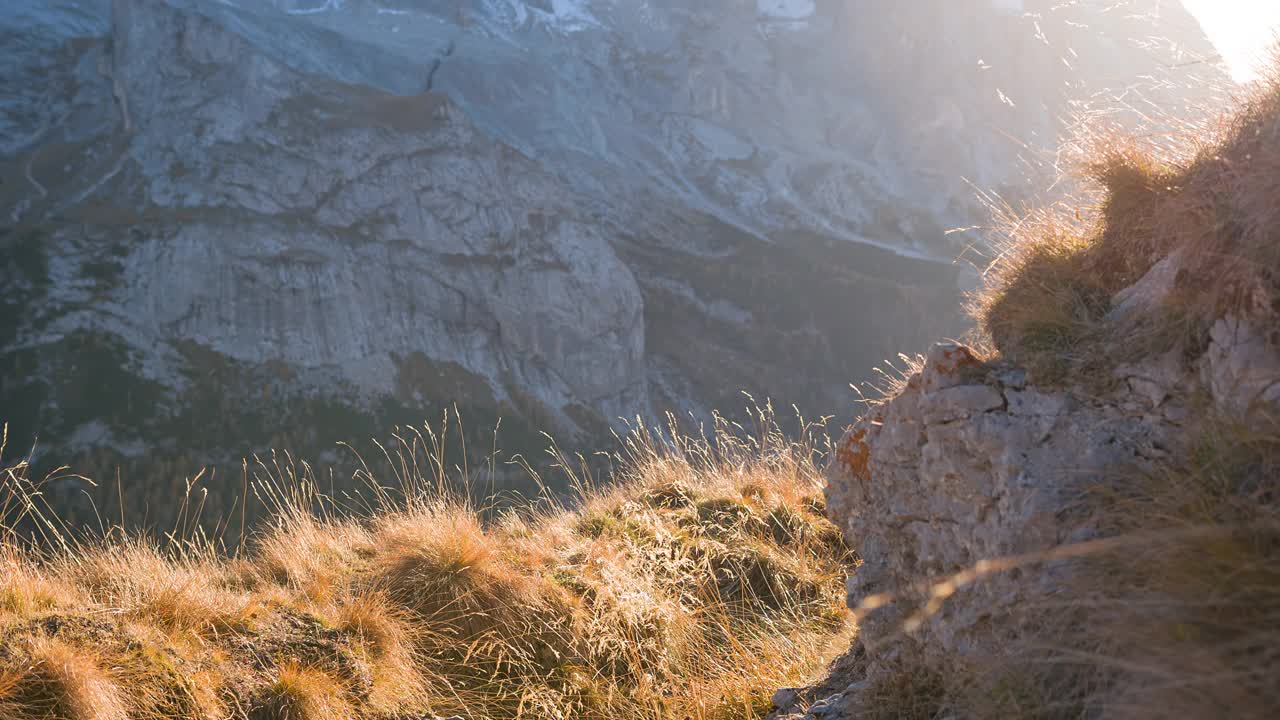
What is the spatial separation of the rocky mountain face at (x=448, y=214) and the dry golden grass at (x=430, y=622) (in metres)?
31.7

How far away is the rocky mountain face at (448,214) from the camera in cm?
5550

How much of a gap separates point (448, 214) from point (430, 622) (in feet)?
237

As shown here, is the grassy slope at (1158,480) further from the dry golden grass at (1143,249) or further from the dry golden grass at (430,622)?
the dry golden grass at (430,622)

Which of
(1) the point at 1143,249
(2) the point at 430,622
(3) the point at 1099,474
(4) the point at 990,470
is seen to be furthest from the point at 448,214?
(3) the point at 1099,474

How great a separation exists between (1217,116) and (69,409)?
60121mm

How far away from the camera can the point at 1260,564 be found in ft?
4.59

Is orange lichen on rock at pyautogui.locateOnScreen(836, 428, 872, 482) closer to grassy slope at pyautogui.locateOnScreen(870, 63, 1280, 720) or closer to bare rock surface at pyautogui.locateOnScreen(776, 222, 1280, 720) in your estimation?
bare rock surface at pyautogui.locateOnScreen(776, 222, 1280, 720)

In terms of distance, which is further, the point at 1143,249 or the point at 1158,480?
the point at 1143,249

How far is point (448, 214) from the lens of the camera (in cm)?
7206

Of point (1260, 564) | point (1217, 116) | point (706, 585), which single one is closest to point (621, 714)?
point (706, 585)

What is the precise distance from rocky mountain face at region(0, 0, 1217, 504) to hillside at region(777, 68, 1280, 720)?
32028 mm

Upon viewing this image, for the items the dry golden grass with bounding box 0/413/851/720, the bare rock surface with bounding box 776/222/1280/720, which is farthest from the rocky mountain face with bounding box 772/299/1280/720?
the dry golden grass with bounding box 0/413/851/720

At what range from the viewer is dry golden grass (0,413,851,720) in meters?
3.01

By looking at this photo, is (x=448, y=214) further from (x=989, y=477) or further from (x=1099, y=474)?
(x=1099, y=474)
